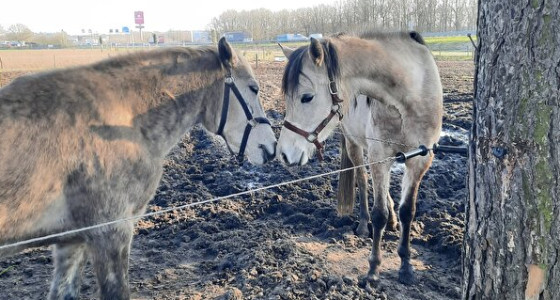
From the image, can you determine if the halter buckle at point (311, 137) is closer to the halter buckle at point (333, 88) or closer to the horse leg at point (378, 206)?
the halter buckle at point (333, 88)

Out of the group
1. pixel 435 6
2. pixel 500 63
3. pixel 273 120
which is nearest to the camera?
pixel 500 63

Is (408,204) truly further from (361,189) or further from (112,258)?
(112,258)

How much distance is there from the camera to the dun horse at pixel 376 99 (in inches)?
129

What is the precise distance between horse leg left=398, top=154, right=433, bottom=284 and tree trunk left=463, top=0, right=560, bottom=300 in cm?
190

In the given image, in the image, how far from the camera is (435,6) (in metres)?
45.5

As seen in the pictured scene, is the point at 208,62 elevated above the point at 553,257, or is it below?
above

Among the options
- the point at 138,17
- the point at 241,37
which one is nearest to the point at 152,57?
the point at 241,37

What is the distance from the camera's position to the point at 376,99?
3607 millimetres

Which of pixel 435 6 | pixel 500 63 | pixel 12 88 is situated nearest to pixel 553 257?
pixel 500 63

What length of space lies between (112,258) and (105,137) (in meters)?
0.73

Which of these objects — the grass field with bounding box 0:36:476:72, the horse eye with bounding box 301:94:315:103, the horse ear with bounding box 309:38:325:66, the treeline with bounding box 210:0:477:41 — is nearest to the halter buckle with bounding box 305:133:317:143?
the horse eye with bounding box 301:94:315:103

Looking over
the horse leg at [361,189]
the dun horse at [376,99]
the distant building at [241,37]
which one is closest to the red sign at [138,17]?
the distant building at [241,37]

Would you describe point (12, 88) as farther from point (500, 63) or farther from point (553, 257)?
point (553, 257)

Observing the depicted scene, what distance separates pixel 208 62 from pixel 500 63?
197cm
